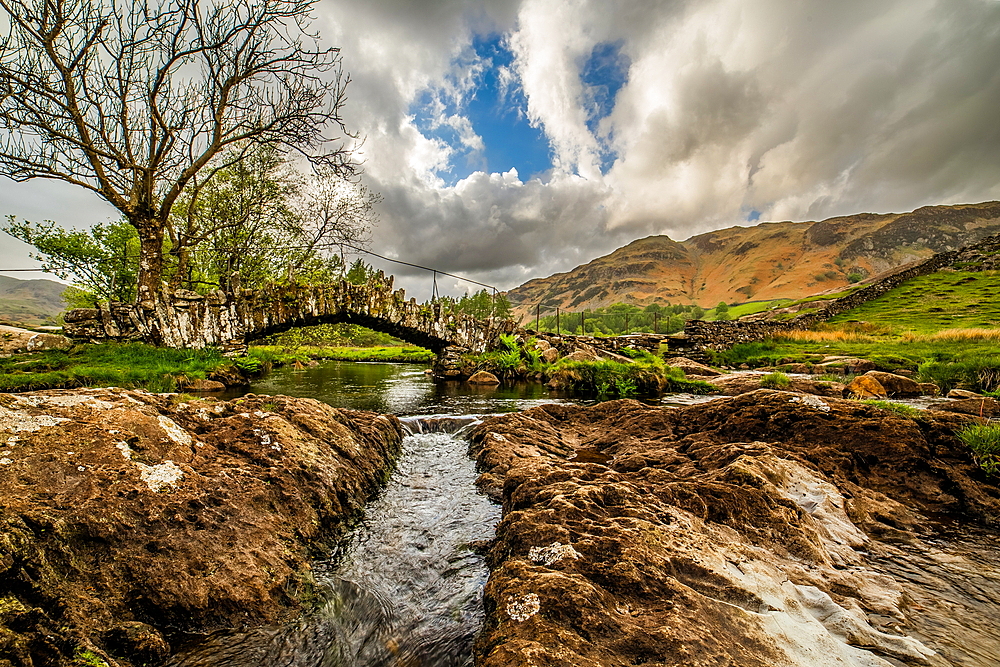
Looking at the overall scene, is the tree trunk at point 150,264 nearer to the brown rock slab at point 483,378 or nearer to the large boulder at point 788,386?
the brown rock slab at point 483,378

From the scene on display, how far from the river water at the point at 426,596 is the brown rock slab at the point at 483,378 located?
1469cm

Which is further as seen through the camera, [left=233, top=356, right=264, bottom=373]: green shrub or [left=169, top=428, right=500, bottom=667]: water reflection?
[left=233, top=356, right=264, bottom=373]: green shrub

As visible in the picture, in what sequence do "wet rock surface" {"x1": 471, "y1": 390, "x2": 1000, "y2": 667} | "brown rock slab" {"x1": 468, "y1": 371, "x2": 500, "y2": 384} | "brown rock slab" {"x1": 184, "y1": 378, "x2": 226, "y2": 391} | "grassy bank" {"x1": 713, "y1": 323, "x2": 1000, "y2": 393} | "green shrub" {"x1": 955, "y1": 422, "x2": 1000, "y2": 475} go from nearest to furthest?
"wet rock surface" {"x1": 471, "y1": 390, "x2": 1000, "y2": 667} < "green shrub" {"x1": 955, "y1": 422, "x2": 1000, "y2": 475} < "grassy bank" {"x1": 713, "y1": 323, "x2": 1000, "y2": 393} < "brown rock slab" {"x1": 184, "y1": 378, "x2": 226, "y2": 391} < "brown rock slab" {"x1": 468, "y1": 371, "x2": 500, "y2": 384}

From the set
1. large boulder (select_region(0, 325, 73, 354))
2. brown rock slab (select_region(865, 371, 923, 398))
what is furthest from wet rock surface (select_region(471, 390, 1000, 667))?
large boulder (select_region(0, 325, 73, 354))

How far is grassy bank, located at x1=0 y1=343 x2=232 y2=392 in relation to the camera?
8.85m

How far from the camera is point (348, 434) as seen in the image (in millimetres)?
6176

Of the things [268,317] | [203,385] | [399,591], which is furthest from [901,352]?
[203,385]

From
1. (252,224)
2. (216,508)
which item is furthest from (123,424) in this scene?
(252,224)

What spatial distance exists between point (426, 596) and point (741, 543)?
2996 millimetres

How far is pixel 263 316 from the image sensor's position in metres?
Result: 16.4

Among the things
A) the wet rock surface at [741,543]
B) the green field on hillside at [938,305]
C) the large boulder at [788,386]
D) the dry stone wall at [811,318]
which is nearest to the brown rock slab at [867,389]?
the large boulder at [788,386]

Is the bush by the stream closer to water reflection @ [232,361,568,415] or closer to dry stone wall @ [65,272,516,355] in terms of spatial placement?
water reflection @ [232,361,568,415]

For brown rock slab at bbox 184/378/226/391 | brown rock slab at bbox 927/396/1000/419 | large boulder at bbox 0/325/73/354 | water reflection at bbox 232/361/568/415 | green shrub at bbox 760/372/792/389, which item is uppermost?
large boulder at bbox 0/325/73/354

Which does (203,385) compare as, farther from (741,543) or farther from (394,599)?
(741,543)
